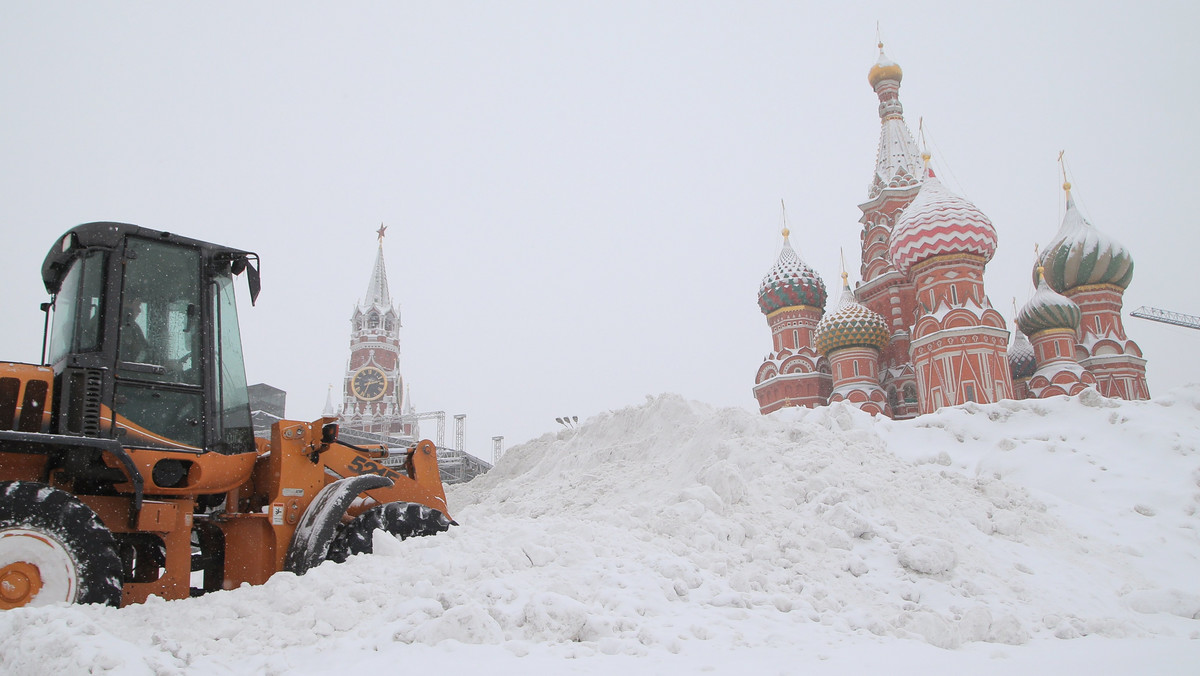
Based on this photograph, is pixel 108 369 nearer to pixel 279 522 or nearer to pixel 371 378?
pixel 279 522

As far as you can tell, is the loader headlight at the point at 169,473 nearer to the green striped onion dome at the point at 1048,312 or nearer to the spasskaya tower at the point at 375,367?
the green striped onion dome at the point at 1048,312

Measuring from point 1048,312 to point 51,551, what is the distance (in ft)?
107

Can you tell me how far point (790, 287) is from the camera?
110 ft

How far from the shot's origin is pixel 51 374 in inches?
200

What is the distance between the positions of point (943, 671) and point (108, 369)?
5268mm

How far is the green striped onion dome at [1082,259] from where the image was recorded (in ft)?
104

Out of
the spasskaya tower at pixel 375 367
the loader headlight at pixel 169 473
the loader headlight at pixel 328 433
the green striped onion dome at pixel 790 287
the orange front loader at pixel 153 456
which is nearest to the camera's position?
the orange front loader at pixel 153 456

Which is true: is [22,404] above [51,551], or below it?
above

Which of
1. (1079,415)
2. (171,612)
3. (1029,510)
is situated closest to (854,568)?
(1029,510)

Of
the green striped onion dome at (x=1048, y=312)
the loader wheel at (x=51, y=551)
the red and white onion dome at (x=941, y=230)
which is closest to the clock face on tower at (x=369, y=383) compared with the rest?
the red and white onion dome at (x=941, y=230)

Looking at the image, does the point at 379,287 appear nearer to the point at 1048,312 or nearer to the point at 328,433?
the point at 1048,312

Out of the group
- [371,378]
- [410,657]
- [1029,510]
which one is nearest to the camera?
[410,657]

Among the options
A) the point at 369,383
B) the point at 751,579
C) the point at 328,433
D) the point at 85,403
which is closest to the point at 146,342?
the point at 85,403

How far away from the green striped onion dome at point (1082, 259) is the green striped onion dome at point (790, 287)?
8.54 metres
